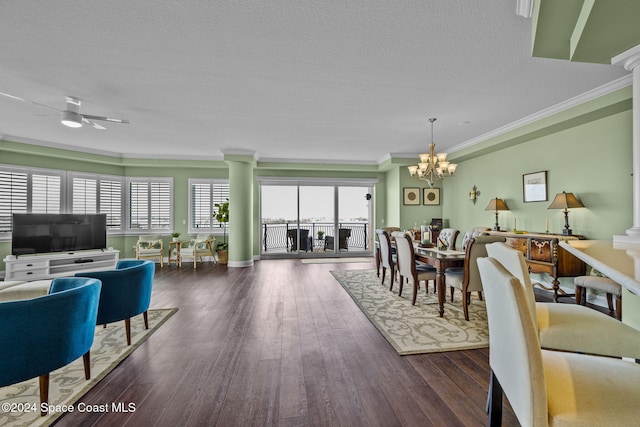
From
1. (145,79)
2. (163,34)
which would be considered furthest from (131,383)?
(145,79)

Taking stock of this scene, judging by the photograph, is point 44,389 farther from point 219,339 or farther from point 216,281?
point 216,281

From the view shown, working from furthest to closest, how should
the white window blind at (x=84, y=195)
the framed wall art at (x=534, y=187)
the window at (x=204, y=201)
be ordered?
the window at (x=204, y=201)
the white window blind at (x=84, y=195)
the framed wall art at (x=534, y=187)

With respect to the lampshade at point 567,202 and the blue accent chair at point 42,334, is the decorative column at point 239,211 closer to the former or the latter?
the blue accent chair at point 42,334

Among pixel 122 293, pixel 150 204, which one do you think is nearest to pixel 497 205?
pixel 122 293

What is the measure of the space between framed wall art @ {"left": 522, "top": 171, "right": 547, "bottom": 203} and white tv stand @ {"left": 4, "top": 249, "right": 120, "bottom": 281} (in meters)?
8.36

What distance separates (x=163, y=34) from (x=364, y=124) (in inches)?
123

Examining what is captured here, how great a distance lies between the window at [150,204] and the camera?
7340 mm

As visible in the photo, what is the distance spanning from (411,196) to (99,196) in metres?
7.84

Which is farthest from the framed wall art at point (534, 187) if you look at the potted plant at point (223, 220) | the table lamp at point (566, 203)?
the potted plant at point (223, 220)

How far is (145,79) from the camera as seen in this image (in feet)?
10.1

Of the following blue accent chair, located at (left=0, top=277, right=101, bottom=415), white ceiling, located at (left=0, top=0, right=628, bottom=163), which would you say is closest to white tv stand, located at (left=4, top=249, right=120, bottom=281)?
white ceiling, located at (left=0, top=0, right=628, bottom=163)

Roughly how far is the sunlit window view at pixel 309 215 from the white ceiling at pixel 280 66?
3.30 meters

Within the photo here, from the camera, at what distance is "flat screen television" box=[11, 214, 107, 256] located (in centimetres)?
521

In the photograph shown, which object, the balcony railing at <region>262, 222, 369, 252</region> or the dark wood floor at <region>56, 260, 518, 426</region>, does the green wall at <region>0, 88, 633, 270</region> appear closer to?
the balcony railing at <region>262, 222, 369, 252</region>
